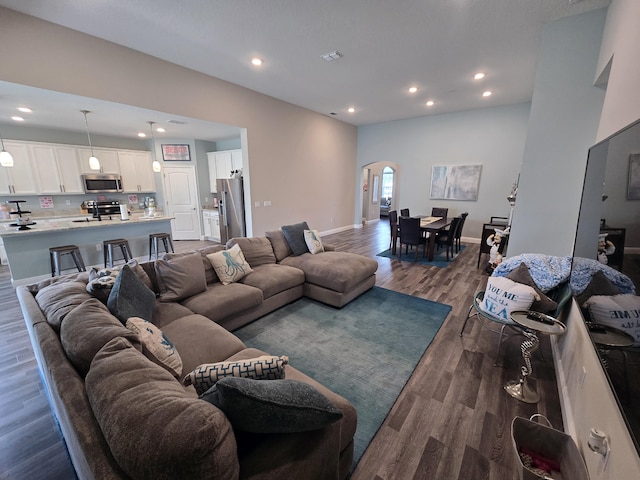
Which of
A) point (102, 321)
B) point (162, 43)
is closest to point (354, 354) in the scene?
point (102, 321)

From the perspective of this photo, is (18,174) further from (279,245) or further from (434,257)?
(434,257)

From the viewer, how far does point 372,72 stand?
14.2 feet

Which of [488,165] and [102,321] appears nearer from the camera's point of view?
[102,321]

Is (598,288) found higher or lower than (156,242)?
higher

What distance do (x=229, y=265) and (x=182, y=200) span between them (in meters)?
5.33

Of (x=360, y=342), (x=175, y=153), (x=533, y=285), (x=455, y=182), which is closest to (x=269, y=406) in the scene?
(x=360, y=342)

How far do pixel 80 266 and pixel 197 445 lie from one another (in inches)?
206

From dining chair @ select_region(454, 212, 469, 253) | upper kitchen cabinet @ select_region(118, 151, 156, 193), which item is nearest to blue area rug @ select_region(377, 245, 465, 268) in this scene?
dining chair @ select_region(454, 212, 469, 253)

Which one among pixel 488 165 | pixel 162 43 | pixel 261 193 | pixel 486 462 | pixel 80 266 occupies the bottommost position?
pixel 486 462

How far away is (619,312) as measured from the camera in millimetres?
1155

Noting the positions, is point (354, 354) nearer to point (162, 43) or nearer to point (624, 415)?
point (624, 415)

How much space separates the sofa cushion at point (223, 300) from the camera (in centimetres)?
248

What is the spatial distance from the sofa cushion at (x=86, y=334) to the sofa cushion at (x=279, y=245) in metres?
2.44

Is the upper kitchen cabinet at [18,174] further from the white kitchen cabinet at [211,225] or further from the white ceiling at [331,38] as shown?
the white kitchen cabinet at [211,225]
